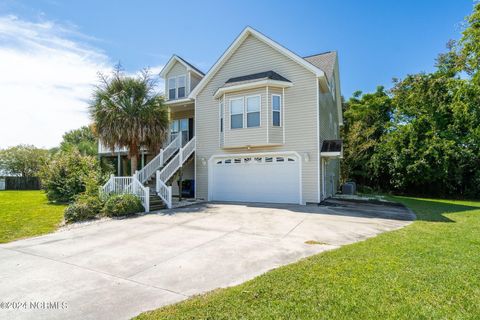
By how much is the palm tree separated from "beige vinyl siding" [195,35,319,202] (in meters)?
2.71

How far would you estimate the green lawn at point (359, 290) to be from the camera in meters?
3.24

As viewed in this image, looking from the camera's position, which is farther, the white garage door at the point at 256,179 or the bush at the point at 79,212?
the white garage door at the point at 256,179

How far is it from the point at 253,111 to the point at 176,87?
800 cm

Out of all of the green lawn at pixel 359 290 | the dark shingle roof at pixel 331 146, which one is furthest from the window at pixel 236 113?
the green lawn at pixel 359 290

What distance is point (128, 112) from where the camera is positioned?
14500 millimetres

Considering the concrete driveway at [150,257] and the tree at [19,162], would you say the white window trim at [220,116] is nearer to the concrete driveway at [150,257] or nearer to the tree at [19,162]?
the concrete driveway at [150,257]

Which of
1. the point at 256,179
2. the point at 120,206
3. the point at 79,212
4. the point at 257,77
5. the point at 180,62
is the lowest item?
the point at 79,212

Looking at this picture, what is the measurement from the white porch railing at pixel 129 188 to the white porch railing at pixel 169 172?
98cm

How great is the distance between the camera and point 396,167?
21.8 metres

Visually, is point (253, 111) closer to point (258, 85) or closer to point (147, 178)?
point (258, 85)

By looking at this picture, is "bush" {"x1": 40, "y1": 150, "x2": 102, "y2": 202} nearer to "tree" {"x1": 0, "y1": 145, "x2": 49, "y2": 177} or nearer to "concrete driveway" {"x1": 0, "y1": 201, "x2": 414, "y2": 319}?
"concrete driveway" {"x1": 0, "y1": 201, "x2": 414, "y2": 319}

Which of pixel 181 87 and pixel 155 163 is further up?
pixel 181 87

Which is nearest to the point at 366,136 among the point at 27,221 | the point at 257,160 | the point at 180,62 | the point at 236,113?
the point at 257,160

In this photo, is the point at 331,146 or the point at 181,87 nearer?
the point at 331,146
